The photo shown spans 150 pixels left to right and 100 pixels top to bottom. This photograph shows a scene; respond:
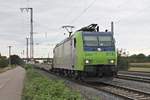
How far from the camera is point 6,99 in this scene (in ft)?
65.3

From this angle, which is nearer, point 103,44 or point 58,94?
point 58,94

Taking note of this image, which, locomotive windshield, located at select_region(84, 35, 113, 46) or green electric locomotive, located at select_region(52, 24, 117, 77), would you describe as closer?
green electric locomotive, located at select_region(52, 24, 117, 77)

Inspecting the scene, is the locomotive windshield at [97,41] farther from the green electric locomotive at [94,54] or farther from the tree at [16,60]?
the tree at [16,60]

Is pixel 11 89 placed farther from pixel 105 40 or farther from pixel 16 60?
pixel 16 60

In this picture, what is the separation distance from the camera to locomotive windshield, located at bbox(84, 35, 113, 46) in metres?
27.5

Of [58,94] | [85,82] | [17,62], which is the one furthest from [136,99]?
[17,62]

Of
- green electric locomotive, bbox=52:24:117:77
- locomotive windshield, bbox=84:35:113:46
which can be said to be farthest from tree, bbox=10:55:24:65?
locomotive windshield, bbox=84:35:113:46

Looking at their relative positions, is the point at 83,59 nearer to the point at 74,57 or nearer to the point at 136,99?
the point at 74,57

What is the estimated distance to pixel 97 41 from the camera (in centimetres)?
2762

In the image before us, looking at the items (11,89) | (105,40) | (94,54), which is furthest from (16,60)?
(94,54)

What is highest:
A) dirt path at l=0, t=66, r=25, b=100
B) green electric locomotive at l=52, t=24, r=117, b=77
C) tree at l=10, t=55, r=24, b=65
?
tree at l=10, t=55, r=24, b=65

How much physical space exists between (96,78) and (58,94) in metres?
13.7

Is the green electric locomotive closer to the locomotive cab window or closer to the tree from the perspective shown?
the locomotive cab window

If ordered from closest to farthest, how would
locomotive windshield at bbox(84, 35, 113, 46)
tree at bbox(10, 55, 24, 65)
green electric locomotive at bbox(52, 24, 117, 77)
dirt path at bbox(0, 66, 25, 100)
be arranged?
dirt path at bbox(0, 66, 25, 100)
green electric locomotive at bbox(52, 24, 117, 77)
locomotive windshield at bbox(84, 35, 113, 46)
tree at bbox(10, 55, 24, 65)
